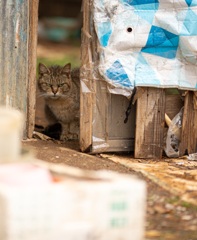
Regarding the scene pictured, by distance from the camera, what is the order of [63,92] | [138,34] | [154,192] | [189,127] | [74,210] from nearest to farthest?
1. [74,210]
2. [154,192]
3. [138,34]
4. [189,127]
5. [63,92]

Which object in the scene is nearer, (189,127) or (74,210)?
(74,210)

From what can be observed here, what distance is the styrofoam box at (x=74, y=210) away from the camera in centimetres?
284

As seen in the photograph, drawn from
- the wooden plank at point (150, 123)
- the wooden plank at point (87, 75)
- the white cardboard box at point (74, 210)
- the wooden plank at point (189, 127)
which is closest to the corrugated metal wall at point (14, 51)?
the wooden plank at point (87, 75)

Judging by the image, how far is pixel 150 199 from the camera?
4406 millimetres

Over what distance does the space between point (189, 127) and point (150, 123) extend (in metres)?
0.39

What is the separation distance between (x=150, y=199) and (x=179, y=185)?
1.47 feet

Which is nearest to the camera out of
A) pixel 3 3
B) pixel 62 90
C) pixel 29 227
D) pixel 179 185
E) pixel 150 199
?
pixel 29 227

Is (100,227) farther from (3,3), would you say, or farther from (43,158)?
(3,3)

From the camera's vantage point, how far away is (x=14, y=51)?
19.2 feet

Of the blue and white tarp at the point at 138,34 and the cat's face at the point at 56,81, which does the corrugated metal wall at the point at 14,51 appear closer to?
the blue and white tarp at the point at 138,34

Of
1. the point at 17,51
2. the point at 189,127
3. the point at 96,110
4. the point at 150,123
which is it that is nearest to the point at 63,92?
the point at 17,51

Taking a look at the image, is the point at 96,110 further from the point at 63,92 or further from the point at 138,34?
the point at 63,92

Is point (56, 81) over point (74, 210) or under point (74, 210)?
over

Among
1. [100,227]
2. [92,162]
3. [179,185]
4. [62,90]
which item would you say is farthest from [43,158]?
[100,227]
